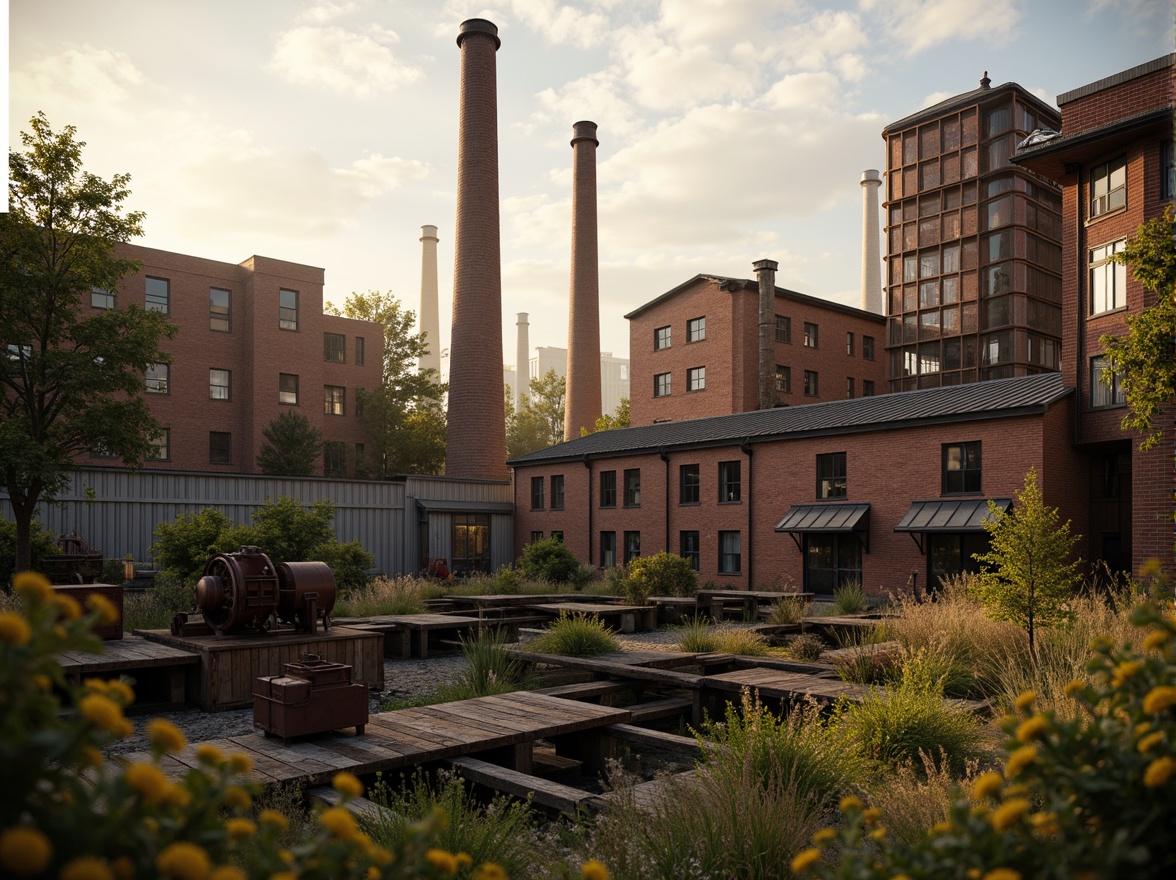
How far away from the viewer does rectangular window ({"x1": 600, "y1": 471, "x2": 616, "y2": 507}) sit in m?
36.1

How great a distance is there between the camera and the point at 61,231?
19594 mm

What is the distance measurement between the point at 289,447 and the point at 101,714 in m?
42.8

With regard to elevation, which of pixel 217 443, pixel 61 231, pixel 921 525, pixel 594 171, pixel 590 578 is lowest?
pixel 590 578

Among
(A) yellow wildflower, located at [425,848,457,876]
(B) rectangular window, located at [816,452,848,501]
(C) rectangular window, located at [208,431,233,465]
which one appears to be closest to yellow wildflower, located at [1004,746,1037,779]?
(A) yellow wildflower, located at [425,848,457,876]

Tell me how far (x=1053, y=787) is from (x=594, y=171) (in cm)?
5222

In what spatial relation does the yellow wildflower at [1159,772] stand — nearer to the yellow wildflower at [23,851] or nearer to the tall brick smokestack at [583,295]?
the yellow wildflower at [23,851]

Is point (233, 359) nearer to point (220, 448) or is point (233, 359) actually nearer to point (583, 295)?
point (220, 448)

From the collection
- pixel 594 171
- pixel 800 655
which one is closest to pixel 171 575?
pixel 800 655

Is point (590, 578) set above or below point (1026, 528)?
below

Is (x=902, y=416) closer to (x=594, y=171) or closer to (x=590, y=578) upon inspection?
(x=590, y=578)

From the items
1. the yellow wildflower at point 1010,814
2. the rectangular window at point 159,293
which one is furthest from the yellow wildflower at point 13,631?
the rectangular window at point 159,293

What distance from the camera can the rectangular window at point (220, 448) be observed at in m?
42.7

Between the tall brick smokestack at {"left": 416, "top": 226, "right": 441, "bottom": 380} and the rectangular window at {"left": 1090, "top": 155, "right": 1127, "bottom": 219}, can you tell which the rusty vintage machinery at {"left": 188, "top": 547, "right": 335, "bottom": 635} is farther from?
the tall brick smokestack at {"left": 416, "top": 226, "right": 441, "bottom": 380}

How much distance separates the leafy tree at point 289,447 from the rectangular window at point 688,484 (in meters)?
19.3
